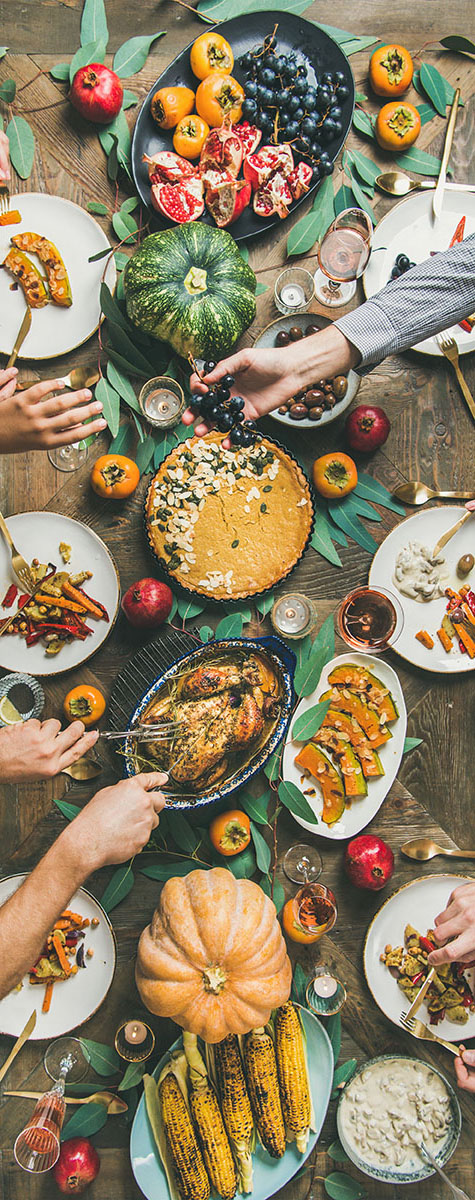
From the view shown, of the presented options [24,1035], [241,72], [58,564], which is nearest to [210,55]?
[241,72]

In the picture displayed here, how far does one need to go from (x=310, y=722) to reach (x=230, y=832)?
427mm

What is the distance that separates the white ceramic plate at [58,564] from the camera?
8.45 feet

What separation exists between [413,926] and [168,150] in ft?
8.77

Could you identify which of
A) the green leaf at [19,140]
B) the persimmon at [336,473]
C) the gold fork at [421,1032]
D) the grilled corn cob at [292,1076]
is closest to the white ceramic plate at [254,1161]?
the grilled corn cob at [292,1076]

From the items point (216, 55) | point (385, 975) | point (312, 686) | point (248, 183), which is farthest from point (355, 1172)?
point (216, 55)

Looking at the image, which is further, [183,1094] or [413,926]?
[413,926]

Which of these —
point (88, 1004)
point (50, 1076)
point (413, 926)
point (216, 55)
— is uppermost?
point (216, 55)

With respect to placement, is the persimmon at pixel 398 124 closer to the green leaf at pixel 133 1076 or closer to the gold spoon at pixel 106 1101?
the green leaf at pixel 133 1076

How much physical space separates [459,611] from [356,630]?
0.35 m

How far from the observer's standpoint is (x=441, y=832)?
→ 2715mm

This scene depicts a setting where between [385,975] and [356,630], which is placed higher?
[356,630]

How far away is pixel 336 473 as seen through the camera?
2633 millimetres

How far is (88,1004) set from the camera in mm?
2561

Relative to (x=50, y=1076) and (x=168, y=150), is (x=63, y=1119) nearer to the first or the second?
(x=50, y=1076)
